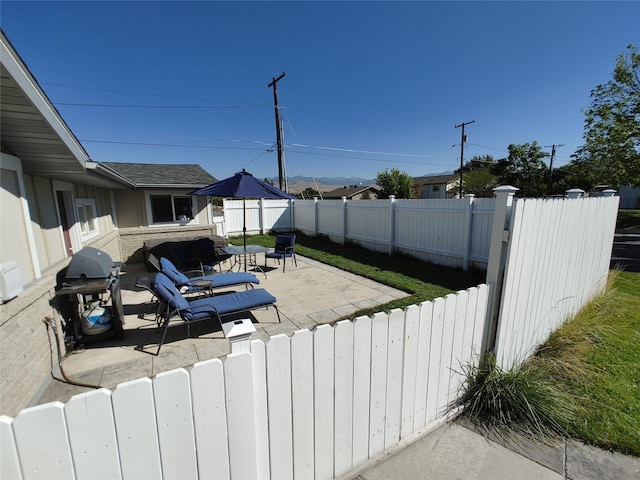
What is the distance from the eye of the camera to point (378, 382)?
2188 mm

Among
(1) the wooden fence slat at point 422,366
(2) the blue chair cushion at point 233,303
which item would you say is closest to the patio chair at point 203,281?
(2) the blue chair cushion at point 233,303

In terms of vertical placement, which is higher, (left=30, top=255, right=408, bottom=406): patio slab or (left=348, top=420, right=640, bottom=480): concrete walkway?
(left=348, top=420, right=640, bottom=480): concrete walkway

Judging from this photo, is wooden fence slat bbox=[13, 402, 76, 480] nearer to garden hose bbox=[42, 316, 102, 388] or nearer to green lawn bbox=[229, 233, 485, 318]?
garden hose bbox=[42, 316, 102, 388]

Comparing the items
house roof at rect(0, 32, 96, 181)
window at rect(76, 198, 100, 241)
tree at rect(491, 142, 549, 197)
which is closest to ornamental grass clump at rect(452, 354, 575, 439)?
house roof at rect(0, 32, 96, 181)

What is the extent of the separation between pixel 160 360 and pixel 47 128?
9.49 feet

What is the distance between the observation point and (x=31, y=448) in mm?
1167

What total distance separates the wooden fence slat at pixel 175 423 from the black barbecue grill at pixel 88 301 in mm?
3184

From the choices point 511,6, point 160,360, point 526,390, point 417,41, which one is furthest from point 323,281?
point 417,41

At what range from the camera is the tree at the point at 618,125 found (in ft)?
46.2

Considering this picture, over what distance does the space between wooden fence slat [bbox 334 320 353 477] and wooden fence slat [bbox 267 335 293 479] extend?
0.35 m

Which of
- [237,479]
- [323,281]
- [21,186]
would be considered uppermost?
[21,186]

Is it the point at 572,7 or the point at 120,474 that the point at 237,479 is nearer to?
the point at 120,474

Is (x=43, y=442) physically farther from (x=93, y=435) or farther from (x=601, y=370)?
(x=601, y=370)

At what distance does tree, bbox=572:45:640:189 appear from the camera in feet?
46.2
